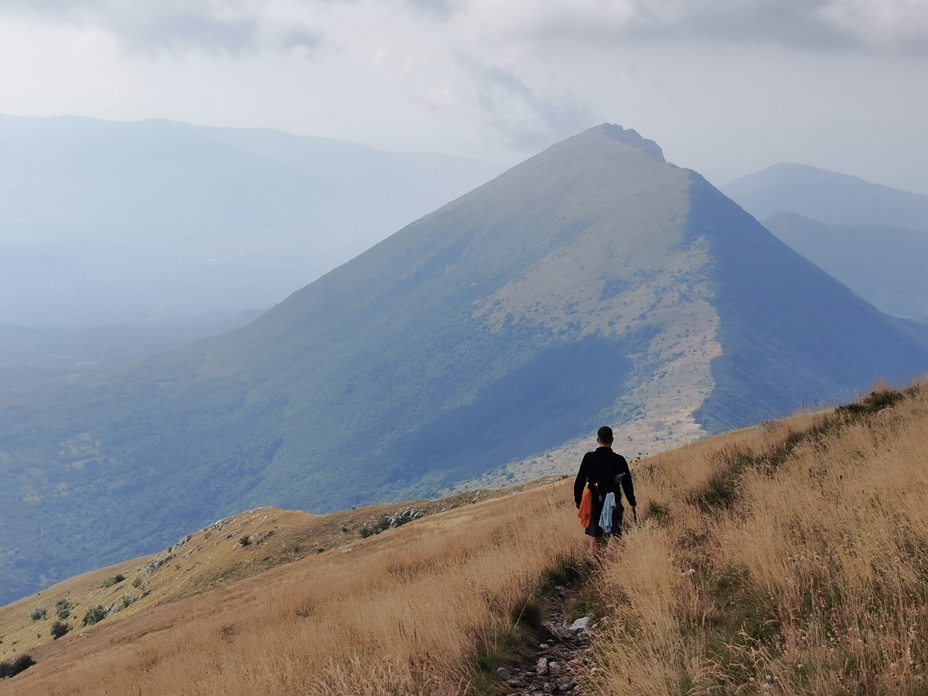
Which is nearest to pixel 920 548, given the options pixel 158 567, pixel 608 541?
pixel 608 541

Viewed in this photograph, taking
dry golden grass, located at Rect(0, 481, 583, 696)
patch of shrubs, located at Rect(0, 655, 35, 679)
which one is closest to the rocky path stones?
dry golden grass, located at Rect(0, 481, 583, 696)

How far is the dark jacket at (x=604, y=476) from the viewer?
29.2 ft

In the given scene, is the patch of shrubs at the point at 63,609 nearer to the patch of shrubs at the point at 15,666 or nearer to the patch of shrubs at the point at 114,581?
the patch of shrubs at the point at 114,581

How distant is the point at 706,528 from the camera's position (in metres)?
8.42

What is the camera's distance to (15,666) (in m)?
25.5

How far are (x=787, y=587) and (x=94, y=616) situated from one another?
41.8 m

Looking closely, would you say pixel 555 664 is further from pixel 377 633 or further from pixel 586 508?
pixel 586 508

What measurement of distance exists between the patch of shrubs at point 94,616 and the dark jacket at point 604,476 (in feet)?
123

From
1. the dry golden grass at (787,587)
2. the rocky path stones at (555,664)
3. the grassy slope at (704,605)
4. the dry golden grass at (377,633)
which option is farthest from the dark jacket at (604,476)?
the rocky path stones at (555,664)

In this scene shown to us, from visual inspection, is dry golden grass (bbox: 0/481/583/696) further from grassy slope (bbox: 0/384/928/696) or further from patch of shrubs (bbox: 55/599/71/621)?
patch of shrubs (bbox: 55/599/71/621)

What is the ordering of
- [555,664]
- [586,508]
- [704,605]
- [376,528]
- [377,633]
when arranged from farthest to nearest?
[376,528], [586,508], [377,633], [555,664], [704,605]

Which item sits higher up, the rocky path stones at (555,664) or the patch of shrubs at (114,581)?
the rocky path stones at (555,664)

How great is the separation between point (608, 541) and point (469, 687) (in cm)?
338

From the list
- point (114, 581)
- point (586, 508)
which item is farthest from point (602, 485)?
point (114, 581)
